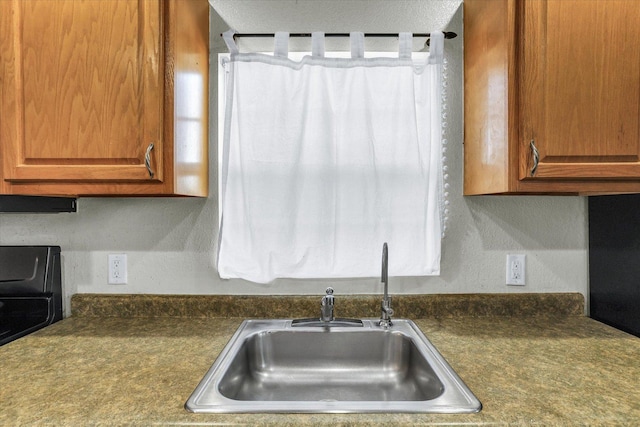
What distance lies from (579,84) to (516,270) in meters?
0.72

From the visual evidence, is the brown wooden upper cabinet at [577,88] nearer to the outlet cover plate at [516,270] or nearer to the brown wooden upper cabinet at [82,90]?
the outlet cover plate at [516,270]

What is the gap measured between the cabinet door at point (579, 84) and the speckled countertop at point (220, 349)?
53 centimetres

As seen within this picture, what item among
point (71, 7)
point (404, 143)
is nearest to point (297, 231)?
point (404, 143)

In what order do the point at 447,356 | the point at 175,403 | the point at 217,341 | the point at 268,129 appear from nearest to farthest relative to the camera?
the point at 175,403
the point at 447,356
the point at 217,341
the point at 268,129

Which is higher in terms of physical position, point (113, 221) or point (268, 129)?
point (268, 129)

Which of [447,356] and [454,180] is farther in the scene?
[454,180]

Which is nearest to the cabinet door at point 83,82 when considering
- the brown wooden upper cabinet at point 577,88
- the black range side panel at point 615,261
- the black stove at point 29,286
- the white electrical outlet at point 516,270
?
the black stove at point 29,286

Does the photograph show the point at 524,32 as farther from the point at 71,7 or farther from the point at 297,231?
the point at 71,7

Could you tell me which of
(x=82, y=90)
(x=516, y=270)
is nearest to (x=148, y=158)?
(x=82, y=90)

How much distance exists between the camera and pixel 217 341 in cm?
127

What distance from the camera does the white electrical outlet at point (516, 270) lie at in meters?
1.56

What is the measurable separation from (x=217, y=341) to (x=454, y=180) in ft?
3.44

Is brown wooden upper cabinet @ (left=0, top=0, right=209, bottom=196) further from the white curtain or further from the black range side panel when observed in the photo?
the black range side panel

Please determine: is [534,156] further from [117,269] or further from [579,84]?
[117,269]
